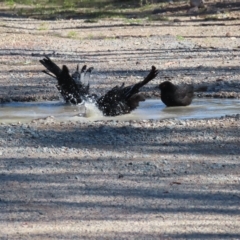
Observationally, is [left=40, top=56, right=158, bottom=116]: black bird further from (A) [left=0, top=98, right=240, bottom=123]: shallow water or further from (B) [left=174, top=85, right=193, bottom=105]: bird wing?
(B) [left=174, top=85, right=193, bottom=105]: bird wing

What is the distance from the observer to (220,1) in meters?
35.0

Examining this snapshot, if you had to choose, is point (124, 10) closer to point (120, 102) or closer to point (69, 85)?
point (69, 85)

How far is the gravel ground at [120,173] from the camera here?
19.6 ft

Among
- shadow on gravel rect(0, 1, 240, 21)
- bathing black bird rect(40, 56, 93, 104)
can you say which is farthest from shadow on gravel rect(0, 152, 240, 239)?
shadow on gravel rect(0, 1, 240, 21)

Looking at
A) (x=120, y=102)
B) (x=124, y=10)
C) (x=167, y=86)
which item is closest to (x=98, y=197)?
(x=120, y=102)

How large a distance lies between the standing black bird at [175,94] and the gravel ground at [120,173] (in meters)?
0.96

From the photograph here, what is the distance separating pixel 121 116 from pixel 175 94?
2.85ft

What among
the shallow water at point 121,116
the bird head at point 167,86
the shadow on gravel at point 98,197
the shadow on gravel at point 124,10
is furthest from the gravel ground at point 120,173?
the shadow on gravel at point 124,10

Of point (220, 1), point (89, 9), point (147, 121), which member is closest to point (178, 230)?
point (147, 121)

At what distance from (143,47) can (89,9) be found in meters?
18.5

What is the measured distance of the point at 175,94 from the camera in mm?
11305

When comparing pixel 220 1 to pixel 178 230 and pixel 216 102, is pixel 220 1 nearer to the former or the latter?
pixel 216 102

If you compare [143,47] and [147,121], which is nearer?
[147,121]

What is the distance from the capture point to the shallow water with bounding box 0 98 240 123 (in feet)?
35.0
